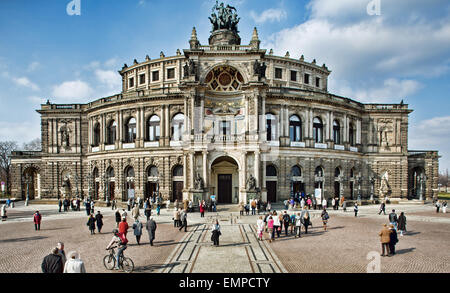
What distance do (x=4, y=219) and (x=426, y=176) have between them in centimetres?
6078

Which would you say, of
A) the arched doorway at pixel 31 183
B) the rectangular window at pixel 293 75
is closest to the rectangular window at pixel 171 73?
the rectangular window at pixel 293 75

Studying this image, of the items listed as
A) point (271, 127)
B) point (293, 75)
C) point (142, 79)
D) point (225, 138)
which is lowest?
point (225, 138)

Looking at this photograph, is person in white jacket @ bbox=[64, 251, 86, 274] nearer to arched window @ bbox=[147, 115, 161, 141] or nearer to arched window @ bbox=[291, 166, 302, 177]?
arched window @ bbox=[147, 115, 161, 141]

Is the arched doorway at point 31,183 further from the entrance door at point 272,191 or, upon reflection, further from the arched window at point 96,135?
the entrance door at point 272,191

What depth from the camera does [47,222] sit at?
23.1m

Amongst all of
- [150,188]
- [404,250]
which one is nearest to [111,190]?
[150,188]

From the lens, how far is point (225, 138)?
31391 mm

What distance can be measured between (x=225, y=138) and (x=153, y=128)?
12.5 meters

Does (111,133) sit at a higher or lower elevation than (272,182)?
higher

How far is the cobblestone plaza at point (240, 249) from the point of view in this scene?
11289 millimetres

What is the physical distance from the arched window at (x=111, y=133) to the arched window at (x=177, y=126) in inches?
421

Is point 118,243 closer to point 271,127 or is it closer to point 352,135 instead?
point 271,127
